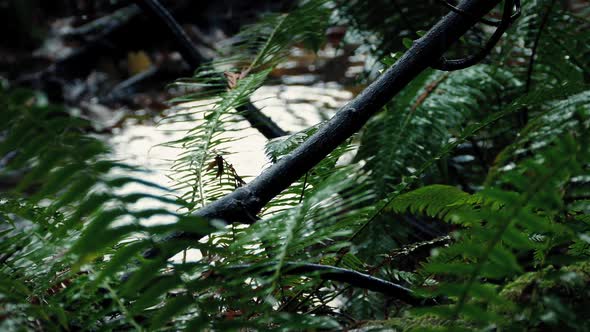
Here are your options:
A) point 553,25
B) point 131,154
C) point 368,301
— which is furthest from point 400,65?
point 131,154

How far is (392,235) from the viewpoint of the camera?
1.63m

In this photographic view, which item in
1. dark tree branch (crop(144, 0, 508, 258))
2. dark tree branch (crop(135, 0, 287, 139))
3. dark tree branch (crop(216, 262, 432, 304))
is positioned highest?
dark tree branch (crop(135, 0, 287, 139))

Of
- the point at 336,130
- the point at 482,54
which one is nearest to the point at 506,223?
the point at 336,130

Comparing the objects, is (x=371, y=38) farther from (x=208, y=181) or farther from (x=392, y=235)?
(x=208, y=181)

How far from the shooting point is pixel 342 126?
0.84 meters

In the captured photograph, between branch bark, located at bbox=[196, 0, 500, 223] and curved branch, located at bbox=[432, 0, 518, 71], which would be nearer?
branch bark, located at bbox=[196, 0, 500, 223]

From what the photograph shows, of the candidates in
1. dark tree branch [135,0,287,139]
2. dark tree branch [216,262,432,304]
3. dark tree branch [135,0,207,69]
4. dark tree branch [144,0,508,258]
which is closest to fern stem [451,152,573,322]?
dark tree branch [216,262,432,304]

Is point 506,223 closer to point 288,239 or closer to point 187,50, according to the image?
point 288,239

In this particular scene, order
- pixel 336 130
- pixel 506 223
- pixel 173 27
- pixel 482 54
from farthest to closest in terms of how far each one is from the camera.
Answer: pixel 173 27
pixel 482 54
pixel 336 130
pixel 506 223

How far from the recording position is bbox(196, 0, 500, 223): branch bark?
0.77 metres

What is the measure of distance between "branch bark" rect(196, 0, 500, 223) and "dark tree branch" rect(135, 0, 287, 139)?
0.74 meters

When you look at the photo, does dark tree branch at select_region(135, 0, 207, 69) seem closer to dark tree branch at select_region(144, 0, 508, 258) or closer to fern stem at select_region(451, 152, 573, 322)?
dark tree branch at select_region(144, 0, 508, 258)

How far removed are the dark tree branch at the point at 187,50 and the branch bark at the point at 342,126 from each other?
29.2 inches

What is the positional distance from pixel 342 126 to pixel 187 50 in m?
1.17
